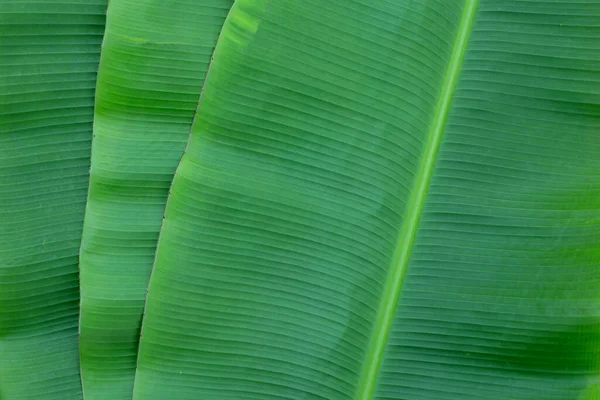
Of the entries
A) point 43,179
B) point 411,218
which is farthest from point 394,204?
point 43,179

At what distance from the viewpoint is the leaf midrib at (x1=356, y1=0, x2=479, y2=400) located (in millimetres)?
588

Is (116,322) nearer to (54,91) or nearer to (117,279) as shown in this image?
(117,279)

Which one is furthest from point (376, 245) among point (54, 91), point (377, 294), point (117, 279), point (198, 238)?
point (54, 91)

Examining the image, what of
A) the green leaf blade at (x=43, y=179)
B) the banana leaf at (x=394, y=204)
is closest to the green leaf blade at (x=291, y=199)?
the banana leaf at (x=394, y=204)

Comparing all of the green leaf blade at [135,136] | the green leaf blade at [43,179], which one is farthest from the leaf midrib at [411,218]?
the green leaf blade at [43,179]

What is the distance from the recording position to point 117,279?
0.66m

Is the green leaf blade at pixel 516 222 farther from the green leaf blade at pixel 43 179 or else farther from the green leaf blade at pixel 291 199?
the green leaf blade at pixel 43 179

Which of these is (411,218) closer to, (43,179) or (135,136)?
(135,136)

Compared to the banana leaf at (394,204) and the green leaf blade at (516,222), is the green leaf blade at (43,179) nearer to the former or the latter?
the banana leaf at (394,204)

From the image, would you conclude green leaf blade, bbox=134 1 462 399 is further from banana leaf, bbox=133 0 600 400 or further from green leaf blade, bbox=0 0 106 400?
green leaf blade, bbox=0 0 106 400

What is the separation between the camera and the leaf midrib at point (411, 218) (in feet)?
1.93

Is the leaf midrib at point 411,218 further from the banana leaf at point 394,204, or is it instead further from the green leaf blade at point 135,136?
the green leaf blade at point 135,136

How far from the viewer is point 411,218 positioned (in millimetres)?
609

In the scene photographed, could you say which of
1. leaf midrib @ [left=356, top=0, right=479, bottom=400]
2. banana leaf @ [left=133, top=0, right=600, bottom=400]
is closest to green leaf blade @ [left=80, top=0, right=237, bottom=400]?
banana leaf @ [left=133, top=0, right=600, bottom=400]
